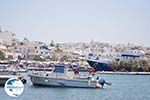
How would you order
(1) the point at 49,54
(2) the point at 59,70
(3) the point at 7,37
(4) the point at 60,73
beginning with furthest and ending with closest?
1. (3) the point at 7,37
2. (1) the point at 49,54
3. (2) the point at 59,70
4. (4) the point at 60,73

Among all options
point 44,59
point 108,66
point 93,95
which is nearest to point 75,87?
point 93,95

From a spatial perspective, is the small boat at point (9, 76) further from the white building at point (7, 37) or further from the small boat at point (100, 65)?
the white building at point (7, 37)

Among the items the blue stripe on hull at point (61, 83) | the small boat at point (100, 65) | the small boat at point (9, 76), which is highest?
the small boat at point (100, 65)

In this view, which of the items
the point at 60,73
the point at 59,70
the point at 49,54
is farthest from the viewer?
the point at 49,54

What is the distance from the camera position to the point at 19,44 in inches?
5650

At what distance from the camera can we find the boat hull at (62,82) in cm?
3669

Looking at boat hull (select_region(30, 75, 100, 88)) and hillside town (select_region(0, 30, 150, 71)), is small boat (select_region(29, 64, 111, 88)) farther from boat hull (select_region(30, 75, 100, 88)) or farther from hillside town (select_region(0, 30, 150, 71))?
hillside town (select_region(0, 30, 150, 71))

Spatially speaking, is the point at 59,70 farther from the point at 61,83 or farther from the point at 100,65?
the point at 100,65

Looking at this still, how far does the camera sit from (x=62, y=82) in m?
36.7

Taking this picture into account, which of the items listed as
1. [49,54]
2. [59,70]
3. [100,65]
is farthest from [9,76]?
[49,54]

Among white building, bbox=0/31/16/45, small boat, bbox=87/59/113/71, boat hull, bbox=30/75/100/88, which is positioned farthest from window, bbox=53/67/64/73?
white building, bbox=0/31/16/45

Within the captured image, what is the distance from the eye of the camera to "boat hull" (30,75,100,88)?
36.7m

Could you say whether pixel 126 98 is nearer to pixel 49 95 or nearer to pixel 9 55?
pixel 49 95

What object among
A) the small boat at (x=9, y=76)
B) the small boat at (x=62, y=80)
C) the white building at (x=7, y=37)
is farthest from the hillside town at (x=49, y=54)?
the small boat at (x=62, y=80)
